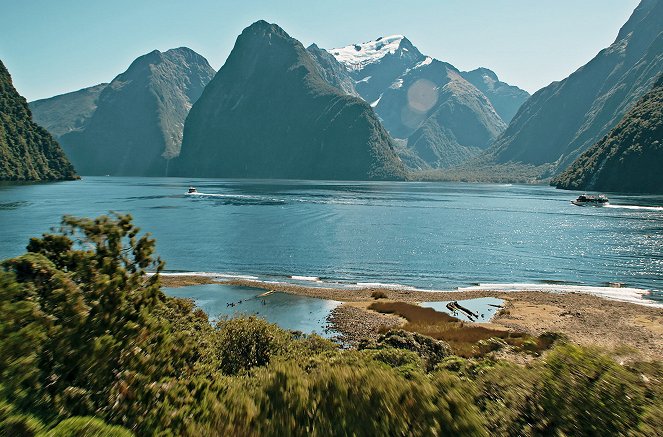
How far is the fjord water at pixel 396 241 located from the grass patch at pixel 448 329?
17.8 metres

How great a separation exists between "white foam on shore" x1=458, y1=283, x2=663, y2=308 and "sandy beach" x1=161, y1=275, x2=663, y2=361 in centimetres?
194

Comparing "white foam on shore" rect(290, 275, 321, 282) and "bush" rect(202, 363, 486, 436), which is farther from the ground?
"bush" rect(202, 363, 486, 436)

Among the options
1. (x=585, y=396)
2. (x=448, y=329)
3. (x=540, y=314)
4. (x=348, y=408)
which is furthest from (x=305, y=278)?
(x=585, y=396)

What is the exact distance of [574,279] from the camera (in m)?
70.8

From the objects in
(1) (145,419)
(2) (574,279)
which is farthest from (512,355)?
(2) (574,279)

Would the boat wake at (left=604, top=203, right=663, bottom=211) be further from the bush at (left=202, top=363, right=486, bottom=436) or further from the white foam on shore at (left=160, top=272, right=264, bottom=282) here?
the bush at (left=202, top=363, right=486, bottom=436)

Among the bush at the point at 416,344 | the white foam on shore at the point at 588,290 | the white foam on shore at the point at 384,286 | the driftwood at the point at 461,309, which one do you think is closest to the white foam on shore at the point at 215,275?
the white foam on shore at the point at 384,286

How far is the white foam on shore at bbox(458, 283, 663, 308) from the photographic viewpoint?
58.0 metres

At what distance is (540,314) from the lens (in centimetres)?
5050

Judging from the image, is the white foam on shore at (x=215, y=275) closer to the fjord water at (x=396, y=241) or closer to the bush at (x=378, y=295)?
Result: the fjord water at (x=396, y=241)

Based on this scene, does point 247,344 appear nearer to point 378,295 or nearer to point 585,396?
point 585,396

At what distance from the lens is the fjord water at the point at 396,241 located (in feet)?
248

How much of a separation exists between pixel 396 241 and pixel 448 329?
60.3 meters

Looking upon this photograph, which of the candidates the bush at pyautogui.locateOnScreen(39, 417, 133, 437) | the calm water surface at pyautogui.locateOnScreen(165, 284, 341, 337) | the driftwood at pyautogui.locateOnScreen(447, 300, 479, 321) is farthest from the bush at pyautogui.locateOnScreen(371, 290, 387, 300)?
the bush at pyautogui.locateOnScreen(39, 417, 133, 437)
